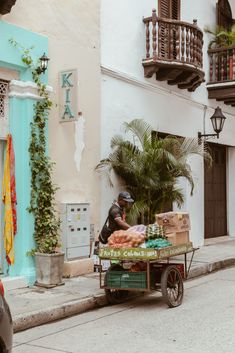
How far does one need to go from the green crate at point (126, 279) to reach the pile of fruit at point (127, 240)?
0.41 m

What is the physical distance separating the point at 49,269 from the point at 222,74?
8875 mm

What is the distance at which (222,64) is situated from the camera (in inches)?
591

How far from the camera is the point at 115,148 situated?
433 inches

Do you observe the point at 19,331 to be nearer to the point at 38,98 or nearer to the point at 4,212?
the point at 4,212

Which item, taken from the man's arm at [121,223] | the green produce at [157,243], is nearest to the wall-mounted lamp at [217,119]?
the man's arm at [121,223]

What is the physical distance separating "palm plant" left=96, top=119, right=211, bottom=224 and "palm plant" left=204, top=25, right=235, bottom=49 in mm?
4882

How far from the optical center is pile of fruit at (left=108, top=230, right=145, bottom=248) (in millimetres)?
7648

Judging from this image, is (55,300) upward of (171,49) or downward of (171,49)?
downward

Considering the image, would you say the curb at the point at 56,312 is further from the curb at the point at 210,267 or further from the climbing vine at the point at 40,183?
the curb at the point at 210,267

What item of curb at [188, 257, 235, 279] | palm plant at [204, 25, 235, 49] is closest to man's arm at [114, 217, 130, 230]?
curb at [188, 257, 235, 279]

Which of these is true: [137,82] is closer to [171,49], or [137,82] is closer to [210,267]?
[171,49]

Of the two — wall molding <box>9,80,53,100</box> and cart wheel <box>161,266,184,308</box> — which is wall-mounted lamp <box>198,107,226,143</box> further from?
cart wheel <box>161,266,184,308</box>

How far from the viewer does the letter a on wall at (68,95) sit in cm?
921

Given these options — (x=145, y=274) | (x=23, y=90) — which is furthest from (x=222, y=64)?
(x=145, y=274)
